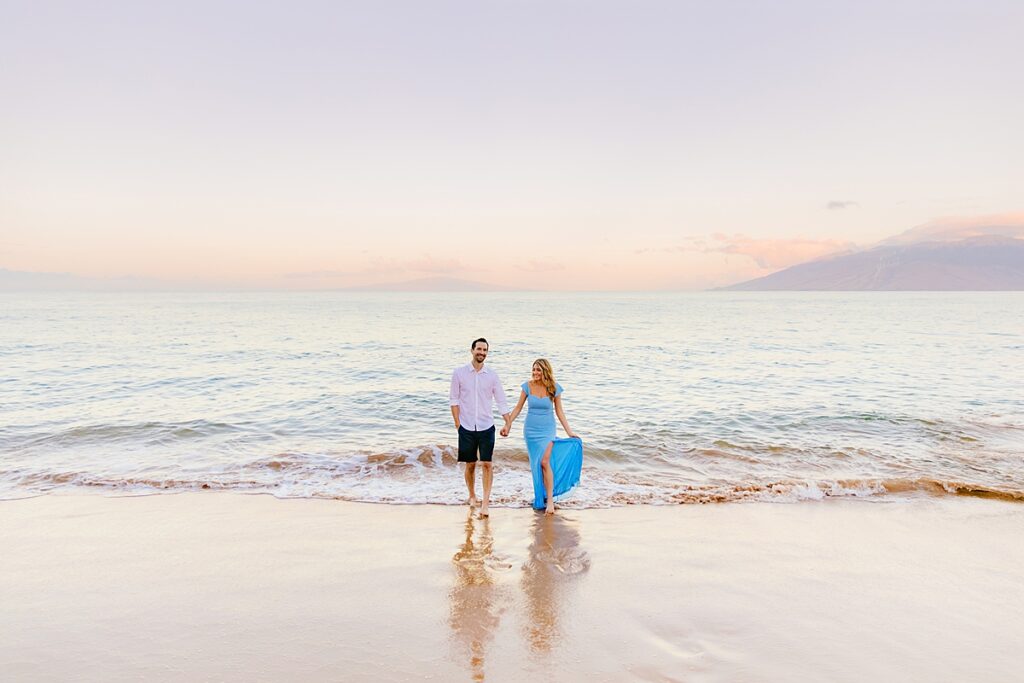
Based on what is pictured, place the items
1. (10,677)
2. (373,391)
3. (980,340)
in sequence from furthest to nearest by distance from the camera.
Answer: (980,340) < (373,391) < (10,677)

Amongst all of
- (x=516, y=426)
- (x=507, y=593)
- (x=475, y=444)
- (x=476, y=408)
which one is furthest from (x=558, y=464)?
(x=516, y=426)

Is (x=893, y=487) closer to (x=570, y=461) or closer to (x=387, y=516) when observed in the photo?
(x=570, y=461)

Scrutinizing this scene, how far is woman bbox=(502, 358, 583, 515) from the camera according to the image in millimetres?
7930

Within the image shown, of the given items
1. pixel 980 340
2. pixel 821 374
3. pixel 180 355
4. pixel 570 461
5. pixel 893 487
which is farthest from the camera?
pixel 980 340

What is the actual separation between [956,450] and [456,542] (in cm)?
1063

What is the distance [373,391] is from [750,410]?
36.1 feet

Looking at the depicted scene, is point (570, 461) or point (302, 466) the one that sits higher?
point (570, 461)

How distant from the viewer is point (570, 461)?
818 centimetres

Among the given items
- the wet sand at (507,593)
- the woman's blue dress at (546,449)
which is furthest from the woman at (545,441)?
the wet sand at (507,593)

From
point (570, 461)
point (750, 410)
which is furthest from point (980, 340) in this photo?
point (570, 461)

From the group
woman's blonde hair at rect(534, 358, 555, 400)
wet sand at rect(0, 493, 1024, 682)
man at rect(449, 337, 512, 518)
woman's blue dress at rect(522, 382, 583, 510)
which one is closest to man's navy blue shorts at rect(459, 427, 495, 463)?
man at rect(449, 337, 512, 518)

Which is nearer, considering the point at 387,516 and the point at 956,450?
the point at 387,516

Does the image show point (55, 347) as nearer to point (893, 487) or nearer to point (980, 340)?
point (893, 487)

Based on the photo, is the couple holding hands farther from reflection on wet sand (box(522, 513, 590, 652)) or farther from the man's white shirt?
reflection on wet sand (box(522, 513, 590, 652))
